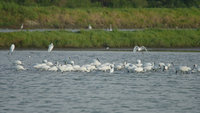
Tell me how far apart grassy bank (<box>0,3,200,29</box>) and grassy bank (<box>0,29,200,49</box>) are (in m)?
17.9

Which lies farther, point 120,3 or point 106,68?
point 120,3

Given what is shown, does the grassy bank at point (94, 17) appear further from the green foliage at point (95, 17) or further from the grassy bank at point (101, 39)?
the grassy bank at point (101, 39)

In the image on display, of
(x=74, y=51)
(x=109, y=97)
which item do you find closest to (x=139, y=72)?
(x=109, y=97)

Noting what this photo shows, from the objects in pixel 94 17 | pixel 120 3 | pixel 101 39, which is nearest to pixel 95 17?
pixel 94 17

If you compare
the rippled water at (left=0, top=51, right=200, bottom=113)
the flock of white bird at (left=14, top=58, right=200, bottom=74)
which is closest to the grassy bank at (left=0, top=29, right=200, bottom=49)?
the rippled water at (left=0, top=51, right=200, bottom=113)

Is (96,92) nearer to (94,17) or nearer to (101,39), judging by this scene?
(101,39)

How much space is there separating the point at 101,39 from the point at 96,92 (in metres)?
20.6

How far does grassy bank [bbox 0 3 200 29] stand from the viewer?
2399 inches

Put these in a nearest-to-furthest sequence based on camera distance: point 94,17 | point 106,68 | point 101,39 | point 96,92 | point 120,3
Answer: point 96,92
point 106,68
point 101,39
point 94,17
point 120,3

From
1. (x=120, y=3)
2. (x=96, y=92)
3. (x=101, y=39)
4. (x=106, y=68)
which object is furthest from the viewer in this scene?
(x=120, y=3)

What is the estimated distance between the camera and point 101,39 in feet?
137

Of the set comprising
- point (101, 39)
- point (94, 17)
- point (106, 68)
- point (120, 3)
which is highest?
point (120, 3)

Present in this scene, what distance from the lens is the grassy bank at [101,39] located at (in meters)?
39.8

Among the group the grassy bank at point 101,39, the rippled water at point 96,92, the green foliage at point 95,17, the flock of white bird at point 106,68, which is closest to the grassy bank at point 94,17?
the green foliage at point 95,17
